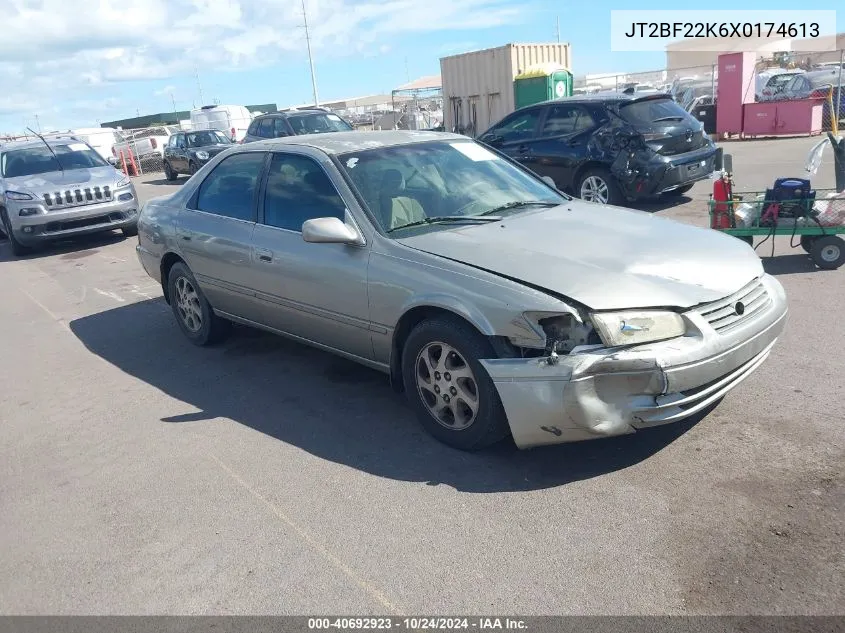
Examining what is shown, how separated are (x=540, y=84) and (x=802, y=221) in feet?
44.9

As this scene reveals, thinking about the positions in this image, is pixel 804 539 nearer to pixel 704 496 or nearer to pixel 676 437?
pixel 704 496

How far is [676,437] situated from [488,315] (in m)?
1.25

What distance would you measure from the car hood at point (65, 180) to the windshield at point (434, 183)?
8.36 m

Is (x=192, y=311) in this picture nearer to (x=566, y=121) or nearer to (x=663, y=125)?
(x=566, y=121)

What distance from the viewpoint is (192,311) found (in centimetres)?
612

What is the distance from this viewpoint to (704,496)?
3311 mm

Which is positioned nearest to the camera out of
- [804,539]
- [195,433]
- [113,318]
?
[804,539]

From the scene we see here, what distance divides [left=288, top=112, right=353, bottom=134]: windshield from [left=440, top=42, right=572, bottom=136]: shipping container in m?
5.43

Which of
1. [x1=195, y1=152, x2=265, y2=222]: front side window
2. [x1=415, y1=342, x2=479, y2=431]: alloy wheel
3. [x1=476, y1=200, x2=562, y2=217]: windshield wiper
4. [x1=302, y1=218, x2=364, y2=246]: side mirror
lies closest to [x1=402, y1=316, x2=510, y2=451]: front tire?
[x1=415, y1=342, x2=479, y2=431]: alloy wheel

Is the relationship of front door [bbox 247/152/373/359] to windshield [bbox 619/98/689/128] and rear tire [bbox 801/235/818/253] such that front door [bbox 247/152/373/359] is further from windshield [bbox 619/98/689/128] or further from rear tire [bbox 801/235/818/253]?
windshield [bbox 619/98/689/128]

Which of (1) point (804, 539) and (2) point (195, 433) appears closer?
(1) point (804, 539)

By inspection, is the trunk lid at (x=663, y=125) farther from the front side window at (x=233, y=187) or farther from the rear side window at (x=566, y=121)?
the front side window at (x=233, y=187)

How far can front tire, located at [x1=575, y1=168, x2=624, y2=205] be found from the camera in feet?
32.7

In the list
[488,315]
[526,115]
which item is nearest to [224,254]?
[488,315]
